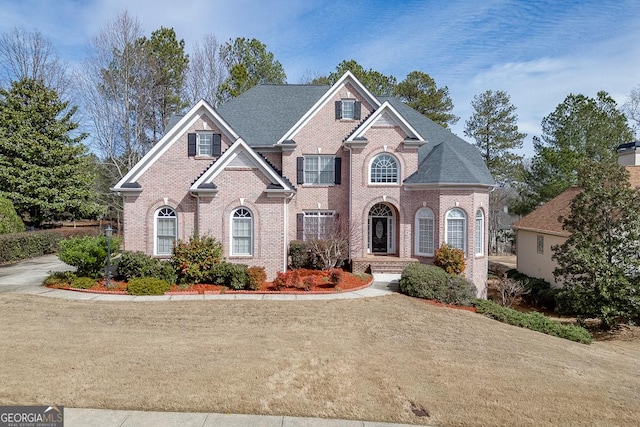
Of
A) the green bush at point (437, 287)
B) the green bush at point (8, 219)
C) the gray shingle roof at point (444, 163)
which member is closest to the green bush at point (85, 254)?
the green bush at point (8, 219)

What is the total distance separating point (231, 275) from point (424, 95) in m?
33.9

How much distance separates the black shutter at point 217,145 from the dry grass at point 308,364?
789 cm

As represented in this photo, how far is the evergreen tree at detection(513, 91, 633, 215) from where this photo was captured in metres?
28.3

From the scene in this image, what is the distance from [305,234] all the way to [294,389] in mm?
13732

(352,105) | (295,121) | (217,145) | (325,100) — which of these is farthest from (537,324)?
(295,121)

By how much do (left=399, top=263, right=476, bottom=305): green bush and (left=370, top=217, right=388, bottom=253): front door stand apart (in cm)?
548

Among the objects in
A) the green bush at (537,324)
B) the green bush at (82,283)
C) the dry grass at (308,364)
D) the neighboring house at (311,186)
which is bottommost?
the green bush at (537,324)

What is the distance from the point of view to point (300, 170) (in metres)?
20.8

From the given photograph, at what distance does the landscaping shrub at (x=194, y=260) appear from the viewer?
1561 centimetres

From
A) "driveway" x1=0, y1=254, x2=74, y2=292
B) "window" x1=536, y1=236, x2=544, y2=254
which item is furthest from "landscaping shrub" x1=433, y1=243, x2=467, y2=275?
"driveway" x1=0, y1=254, x2=74, y2=292

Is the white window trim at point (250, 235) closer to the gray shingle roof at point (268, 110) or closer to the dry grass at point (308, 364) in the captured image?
the dry grass at point (308, 364)

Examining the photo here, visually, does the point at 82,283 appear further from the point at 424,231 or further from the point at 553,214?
the point at 553,214

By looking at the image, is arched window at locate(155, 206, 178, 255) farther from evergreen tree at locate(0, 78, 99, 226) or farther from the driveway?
evergreen tree at locate(0, 78, 99, 226)

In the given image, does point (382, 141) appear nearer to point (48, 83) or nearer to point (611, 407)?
point (611, 407)
